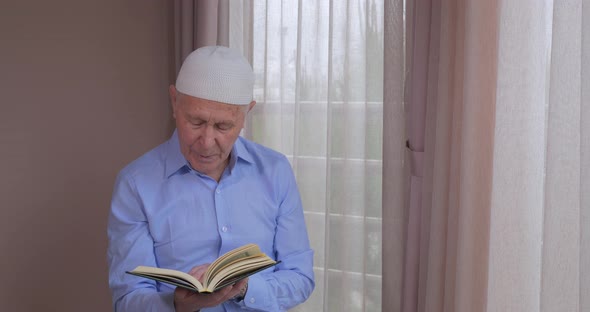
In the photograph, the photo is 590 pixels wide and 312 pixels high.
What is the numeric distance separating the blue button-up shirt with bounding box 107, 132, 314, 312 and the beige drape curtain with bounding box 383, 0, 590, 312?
462 millimetres

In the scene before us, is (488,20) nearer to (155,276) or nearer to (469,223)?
(469,223)

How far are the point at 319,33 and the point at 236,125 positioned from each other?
754 mm

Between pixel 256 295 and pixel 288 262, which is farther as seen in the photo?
pixel 288 262

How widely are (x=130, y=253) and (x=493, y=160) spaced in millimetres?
1055

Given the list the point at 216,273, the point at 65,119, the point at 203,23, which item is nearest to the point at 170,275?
the point at 216,273

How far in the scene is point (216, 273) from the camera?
148 cm

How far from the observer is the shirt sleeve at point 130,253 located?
5.67ft

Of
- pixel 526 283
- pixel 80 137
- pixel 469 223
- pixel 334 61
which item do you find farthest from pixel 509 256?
pixel 80 137

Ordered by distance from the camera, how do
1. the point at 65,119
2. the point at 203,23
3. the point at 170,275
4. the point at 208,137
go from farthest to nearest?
the point at 65,119 → the point at 203,23 → the point at 208,137 → the point at 170,275

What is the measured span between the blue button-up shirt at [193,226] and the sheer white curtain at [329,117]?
0.49m

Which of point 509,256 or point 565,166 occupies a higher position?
point 565,166

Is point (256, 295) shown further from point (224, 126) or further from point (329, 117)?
point (329, 117)

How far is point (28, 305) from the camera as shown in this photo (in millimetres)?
2949

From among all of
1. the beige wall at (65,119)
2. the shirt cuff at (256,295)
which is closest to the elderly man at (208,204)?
the shirt cuff at (256,295)
